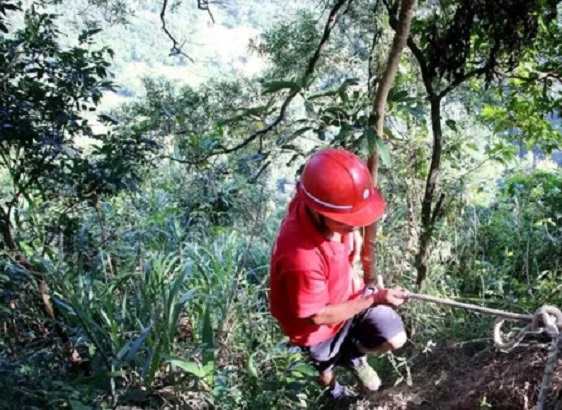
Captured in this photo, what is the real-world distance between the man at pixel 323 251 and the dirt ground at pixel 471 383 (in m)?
0.36

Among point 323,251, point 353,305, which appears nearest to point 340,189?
point 323,251

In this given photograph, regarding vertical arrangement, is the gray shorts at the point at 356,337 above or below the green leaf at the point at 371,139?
below

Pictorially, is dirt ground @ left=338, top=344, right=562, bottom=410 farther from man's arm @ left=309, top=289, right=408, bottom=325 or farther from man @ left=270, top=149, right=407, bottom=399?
man's arm @ left=309, top=289, right=408, bottom=325

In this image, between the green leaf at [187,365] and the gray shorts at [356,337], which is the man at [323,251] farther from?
the green leaf at [187,365]

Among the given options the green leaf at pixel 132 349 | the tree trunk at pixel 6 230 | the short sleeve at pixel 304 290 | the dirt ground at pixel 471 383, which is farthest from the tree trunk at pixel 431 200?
the tree trunk at pixel 6 230

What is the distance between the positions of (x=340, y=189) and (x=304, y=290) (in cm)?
39

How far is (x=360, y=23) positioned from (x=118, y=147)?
4.41m

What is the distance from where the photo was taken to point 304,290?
199cm

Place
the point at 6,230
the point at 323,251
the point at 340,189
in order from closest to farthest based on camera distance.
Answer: the point at 340,189
the point at 323,251
the point at 6,230

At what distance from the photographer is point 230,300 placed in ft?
9.66

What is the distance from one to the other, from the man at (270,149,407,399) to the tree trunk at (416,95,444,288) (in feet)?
1.91

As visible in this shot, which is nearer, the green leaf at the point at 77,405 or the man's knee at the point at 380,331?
the green leaf at the point at 77,405

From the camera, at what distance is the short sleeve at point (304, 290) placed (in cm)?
199

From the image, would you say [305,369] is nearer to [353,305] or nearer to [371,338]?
[371,338]
